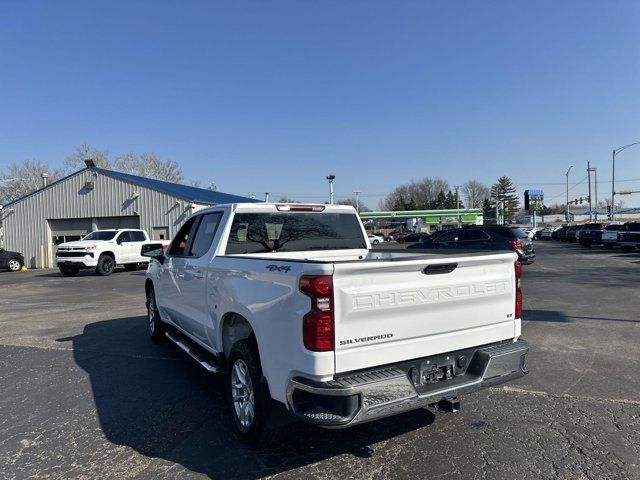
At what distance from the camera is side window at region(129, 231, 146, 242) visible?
2308cm

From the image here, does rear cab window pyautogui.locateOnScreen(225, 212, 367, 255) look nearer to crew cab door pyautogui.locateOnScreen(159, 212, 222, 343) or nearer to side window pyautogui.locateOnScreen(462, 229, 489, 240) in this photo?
crew cab door pyautogui.locateOnScreen(159, 212, 222, 343)

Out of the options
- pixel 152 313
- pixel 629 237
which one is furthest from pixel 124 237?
pixel 629 237

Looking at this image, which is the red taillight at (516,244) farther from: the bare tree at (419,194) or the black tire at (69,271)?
the bare tree at (419,194)

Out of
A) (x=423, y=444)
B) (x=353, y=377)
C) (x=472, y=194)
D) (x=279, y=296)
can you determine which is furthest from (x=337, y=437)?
(x=472, y=194)

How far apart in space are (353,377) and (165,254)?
414 cm

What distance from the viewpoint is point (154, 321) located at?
23.9 ft

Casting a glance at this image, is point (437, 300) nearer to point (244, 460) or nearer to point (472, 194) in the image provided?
point (244, 460)

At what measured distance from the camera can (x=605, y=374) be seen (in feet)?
17.7

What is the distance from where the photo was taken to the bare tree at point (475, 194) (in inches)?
5254

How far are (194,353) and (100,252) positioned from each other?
18086 millimetres

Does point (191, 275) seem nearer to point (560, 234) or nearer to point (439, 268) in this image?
point (439, 268)

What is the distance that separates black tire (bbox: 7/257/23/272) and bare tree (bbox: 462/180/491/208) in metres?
122

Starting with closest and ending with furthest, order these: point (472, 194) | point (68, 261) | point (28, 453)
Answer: point (28, 453)
point (68, 261)
point (472, 194)

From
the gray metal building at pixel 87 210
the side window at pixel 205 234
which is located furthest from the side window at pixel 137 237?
the side window at pixel 205 234
